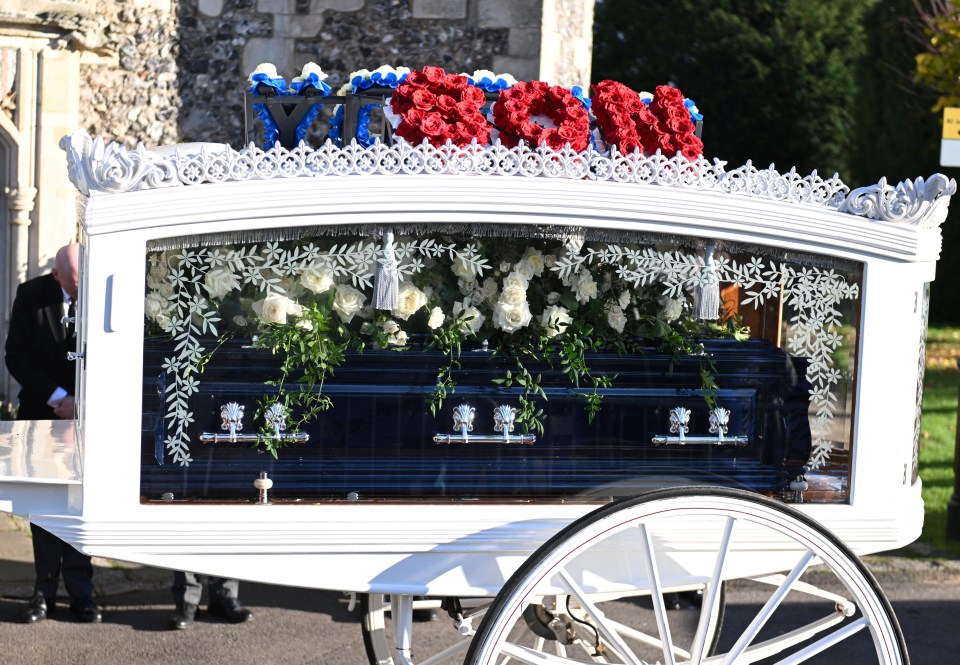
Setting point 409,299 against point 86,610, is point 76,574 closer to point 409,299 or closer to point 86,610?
point 86,610

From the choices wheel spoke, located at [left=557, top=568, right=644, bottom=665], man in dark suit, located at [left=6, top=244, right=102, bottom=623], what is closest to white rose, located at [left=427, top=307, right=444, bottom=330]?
wheel spoke, located at [left=557, top=568, right=644, bottom=665]

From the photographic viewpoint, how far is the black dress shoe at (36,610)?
15.4 ft

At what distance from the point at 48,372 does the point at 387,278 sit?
8.25 ft

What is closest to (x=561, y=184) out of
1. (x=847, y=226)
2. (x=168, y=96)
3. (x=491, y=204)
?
(x=491, y=204)

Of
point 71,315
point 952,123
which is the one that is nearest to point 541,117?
point 71,315

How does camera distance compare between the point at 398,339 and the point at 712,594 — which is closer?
the point at 712,594

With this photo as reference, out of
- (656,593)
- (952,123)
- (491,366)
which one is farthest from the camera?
(952,123)

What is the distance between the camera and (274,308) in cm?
281

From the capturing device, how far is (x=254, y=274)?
2785 millimetres

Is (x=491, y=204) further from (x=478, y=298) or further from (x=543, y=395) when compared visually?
(x=543, y=395)

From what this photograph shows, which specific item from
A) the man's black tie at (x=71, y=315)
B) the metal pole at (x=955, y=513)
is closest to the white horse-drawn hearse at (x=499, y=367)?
the man's black tie at (x=71, y=315)

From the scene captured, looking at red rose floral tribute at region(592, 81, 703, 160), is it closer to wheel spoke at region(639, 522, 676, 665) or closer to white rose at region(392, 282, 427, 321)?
white rose at region(392, 282, 427, 321)

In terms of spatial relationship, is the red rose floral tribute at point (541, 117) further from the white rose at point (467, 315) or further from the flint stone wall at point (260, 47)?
the flint stone wall at point (260, 47)

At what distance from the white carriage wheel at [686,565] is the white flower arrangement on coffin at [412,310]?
0.36 meters
